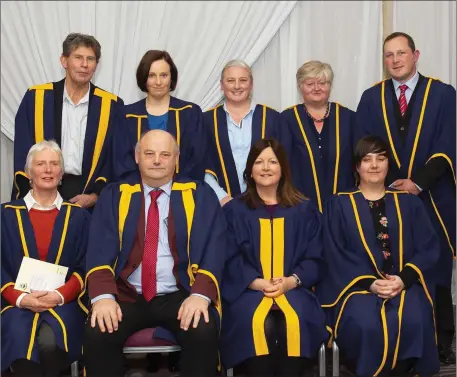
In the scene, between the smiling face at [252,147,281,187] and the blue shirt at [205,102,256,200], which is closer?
the smiling face at [252,147,281,187]

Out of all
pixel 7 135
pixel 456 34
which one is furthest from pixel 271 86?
pixel 7 135

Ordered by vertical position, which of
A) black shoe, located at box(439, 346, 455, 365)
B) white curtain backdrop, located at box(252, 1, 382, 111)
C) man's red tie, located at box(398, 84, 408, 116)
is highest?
white curtain backdrop, located at box(252, 1, 382, 111)

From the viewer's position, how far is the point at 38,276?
3.52m

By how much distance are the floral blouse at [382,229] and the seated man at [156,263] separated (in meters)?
0.75

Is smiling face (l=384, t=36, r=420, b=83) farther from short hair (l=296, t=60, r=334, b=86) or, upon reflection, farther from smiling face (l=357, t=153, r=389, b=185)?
smiling face (l=357, t=153, r=389, b=185)

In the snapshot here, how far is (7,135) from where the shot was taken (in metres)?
5.00

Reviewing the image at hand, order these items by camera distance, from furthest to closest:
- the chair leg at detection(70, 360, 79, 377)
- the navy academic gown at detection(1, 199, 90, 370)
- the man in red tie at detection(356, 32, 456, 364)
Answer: the man in red tie at detection(356, 32, 456, 364) → the chair leg at detection(70, 360, 79, 377) → the navy academic gown at detection(1, 199, 90, 370)

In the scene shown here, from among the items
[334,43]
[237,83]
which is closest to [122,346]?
[237,83]

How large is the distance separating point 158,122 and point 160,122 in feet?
0.03

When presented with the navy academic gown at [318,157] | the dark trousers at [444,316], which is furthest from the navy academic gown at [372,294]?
the dark trousers at [444,316]

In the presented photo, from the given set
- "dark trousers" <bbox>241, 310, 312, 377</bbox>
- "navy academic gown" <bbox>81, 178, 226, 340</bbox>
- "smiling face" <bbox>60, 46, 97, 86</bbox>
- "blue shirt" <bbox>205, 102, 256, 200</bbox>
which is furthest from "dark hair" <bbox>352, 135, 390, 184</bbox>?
"smiling face" <bbox>60, 46, 97, 86</bbox>

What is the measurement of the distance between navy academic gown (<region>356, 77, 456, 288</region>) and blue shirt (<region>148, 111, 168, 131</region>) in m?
1.05

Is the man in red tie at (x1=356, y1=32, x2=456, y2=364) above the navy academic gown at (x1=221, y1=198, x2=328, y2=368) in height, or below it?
above

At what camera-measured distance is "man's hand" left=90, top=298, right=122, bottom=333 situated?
3271 millimetres
